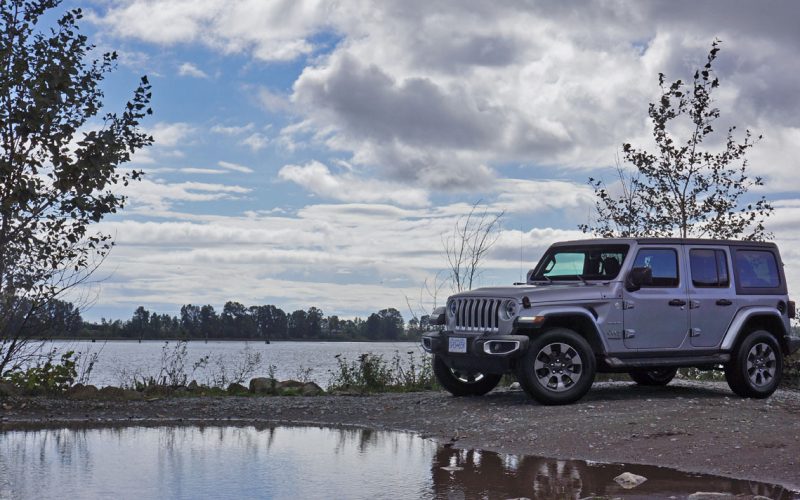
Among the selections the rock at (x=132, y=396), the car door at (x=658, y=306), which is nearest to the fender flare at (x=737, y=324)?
the car door at (x=658, y=306)

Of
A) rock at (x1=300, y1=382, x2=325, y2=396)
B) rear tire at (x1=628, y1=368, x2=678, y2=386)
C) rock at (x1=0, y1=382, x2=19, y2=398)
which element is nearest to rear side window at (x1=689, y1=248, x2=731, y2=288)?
rear tire at (x1=628, y1=368, x2=678, y2=386)

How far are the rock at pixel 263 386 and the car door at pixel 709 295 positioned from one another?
737cm

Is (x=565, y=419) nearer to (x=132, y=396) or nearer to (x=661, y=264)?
(x=661, y=264)

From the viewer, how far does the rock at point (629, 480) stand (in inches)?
289

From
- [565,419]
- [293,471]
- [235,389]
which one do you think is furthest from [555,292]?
[235,389]

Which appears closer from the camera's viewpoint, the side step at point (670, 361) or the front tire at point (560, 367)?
the front tire at point (560, 367)

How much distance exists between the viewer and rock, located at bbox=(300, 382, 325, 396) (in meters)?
15.3

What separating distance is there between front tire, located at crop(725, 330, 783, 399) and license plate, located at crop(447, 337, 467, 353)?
13.7 ft

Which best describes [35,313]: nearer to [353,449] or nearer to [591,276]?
[353,449]

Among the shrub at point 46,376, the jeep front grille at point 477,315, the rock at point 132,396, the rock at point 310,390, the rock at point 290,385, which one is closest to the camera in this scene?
the jeep front grille at point 477,315

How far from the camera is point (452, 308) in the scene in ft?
41.8

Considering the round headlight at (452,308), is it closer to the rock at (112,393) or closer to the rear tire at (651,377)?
the rear tire at (651,377)

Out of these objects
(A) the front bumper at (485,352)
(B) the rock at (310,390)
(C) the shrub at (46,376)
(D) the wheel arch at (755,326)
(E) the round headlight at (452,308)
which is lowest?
(B) the rock at (310,390)

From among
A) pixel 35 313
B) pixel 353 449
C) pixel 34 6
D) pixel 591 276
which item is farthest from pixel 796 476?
pixel 34 6
